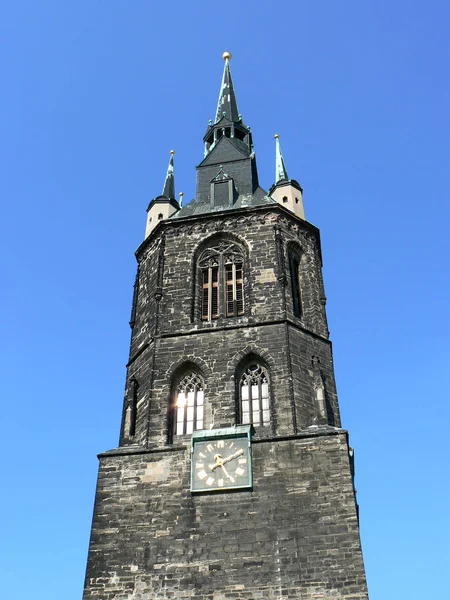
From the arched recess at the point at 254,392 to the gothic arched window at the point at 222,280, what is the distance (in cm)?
175

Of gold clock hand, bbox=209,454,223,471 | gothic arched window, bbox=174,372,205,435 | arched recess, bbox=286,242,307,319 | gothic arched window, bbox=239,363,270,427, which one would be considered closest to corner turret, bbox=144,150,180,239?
arched recess, bbox=286,242,307,319

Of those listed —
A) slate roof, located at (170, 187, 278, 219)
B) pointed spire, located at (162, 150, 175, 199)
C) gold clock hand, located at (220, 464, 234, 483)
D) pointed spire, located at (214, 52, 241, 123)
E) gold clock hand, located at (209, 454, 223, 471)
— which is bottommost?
gold clock hand, located at (220, 464, 234, 483)

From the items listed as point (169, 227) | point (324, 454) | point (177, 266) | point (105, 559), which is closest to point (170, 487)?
point (105, 559)

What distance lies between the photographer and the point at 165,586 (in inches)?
599

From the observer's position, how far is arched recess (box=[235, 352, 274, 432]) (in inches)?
704

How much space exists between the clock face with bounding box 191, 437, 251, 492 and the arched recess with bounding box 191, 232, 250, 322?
13.1 ft

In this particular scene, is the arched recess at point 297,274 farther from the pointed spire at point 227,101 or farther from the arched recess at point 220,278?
the pointed spire at point 227,101

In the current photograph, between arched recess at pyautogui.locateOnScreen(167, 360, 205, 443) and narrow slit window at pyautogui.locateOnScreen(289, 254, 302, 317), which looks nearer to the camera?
→ arched recess at pyautogui.locateOnScreen(167, 360, 205, 443)

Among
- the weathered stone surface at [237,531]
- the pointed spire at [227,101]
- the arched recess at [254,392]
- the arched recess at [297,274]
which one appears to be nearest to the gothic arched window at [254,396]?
the arched recess at [254,392]

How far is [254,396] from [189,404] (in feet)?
5.20

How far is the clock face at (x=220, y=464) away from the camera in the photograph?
16500 mm

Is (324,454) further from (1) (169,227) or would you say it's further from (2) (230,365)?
(1) (169,227)

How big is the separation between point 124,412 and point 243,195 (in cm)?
814

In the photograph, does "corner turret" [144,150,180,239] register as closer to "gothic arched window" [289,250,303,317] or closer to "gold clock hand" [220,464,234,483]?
"gothic arched window" [289,250,303,317]
